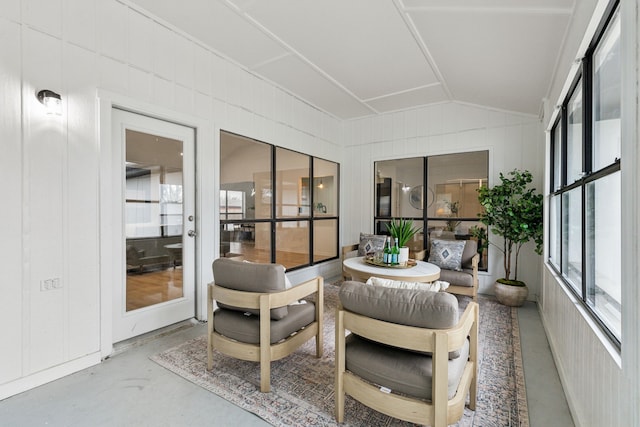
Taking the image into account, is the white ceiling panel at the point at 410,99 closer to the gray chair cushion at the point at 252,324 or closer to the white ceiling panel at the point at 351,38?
the white ceiling panel at the point at 351,38

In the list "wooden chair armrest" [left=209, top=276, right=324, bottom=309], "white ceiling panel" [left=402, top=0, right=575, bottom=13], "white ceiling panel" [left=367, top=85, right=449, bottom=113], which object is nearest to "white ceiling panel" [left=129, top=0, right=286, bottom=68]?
"white ceiling panel" [left=402, top=0, right=575, bottom=13]

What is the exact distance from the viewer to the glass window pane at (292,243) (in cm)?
455

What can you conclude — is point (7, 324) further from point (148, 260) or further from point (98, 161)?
point (98, 161)

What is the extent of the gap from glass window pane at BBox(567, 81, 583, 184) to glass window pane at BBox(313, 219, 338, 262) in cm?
355

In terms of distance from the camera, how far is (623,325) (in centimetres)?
105

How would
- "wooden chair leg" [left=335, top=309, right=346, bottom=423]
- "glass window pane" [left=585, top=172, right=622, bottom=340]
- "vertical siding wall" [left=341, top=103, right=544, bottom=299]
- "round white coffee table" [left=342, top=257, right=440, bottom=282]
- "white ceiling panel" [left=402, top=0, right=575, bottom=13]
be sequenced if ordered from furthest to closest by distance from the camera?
"vertical siding wall" [left=341, top=103, right=544, bottom=299] → "round white coffee table" [left=342, top=257, right=440, bottom=282] → "white ceiling panel" [left=402, top=0, right=575, bottom=13] → "wooden chair leg" [left=335, top=309, right=346, bottom=423] → "glass window pane" [left=585, top=172, right=622, bottom=340]

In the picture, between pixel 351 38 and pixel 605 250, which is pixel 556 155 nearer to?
pixel 605 250

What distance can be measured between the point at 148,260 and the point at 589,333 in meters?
3.47

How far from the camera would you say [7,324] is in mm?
2061

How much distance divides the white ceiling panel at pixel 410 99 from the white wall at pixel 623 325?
6.55 feet

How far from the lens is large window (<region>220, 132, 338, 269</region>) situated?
377 centimetres

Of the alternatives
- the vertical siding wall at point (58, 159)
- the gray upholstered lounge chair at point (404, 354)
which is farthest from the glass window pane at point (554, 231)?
the vertical siding wall at point (58, 159)

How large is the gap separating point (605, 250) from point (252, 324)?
2.19m

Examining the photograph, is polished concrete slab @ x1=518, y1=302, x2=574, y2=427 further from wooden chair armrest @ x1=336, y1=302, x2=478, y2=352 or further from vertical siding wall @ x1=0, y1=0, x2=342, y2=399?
vertical siding wall @ x1=0, y1=0, x2=342, y2=399
